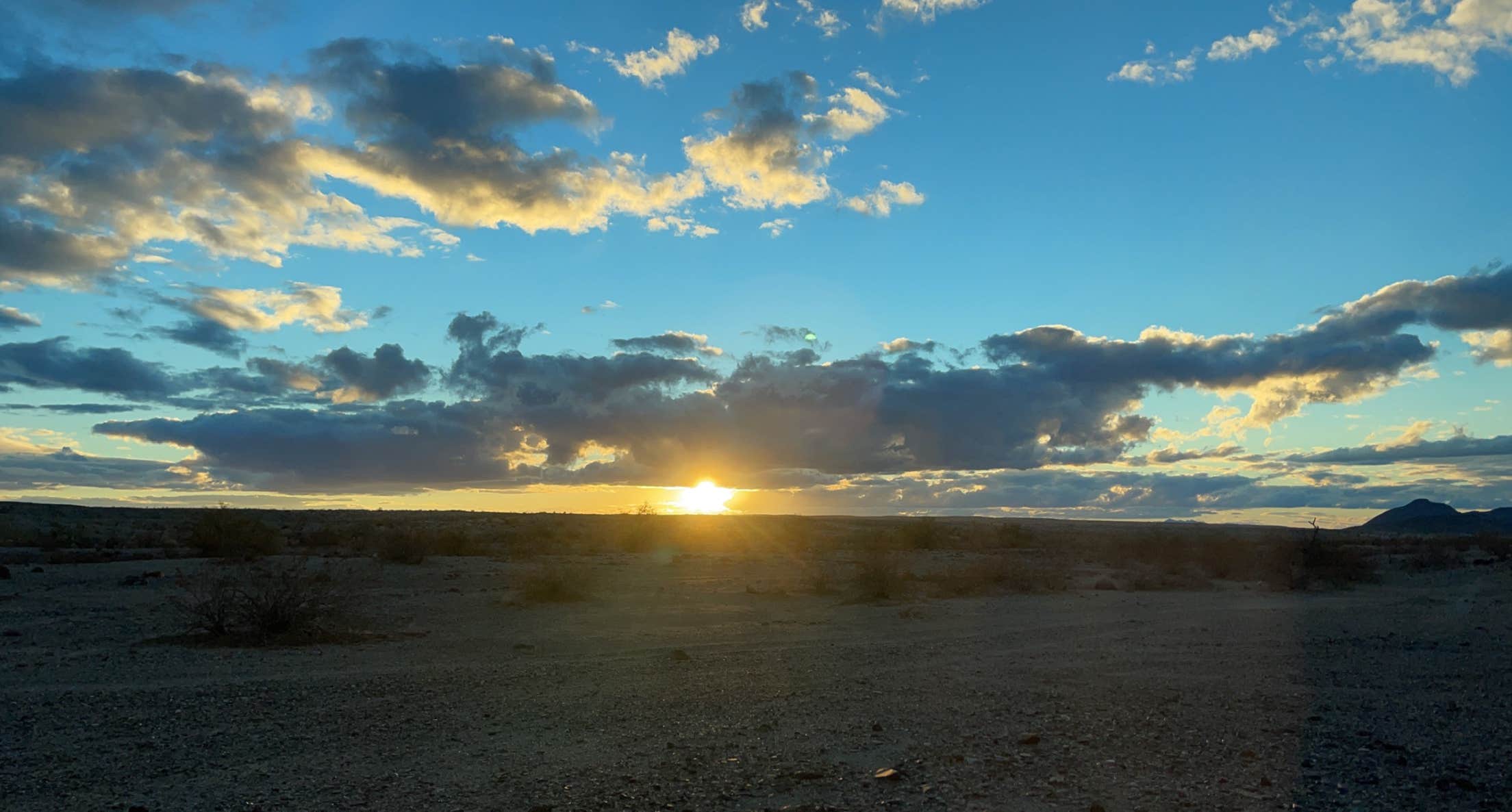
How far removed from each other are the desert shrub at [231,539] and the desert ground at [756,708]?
12.7 metres

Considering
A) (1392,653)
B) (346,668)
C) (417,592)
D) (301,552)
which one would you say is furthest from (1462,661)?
(301,552)

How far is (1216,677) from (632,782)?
8717mm

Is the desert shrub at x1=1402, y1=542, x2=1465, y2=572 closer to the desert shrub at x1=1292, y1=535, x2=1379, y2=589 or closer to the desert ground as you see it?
the desert shrub at x1=1292, y1=535, x2=1379, y2=589

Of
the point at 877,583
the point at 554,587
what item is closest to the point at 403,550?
the point at 554,587

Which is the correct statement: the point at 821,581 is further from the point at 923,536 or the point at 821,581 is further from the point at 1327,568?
the point at 923,536

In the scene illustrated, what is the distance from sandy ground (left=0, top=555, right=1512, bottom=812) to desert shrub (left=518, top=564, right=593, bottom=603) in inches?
125

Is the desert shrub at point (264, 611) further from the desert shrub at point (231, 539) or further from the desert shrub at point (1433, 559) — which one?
the desert shrub at point (1433, 559)

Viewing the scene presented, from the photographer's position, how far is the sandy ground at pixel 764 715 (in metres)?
7.60

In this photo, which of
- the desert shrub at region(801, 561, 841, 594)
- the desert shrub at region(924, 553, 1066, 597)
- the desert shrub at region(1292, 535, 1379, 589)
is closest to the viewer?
the desert shrub at region(801, 561, 841, 594)

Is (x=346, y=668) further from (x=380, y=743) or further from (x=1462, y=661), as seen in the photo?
(x=1462, y=661)

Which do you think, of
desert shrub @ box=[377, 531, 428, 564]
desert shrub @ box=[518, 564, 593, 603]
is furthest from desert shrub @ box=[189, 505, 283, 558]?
desert shrub @ box=[518, 564, 593, 603]

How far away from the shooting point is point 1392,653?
15375 mm

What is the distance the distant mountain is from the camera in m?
148

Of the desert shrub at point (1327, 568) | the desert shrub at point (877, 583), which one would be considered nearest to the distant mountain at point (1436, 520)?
the desert shrub at point (1327, 568)
